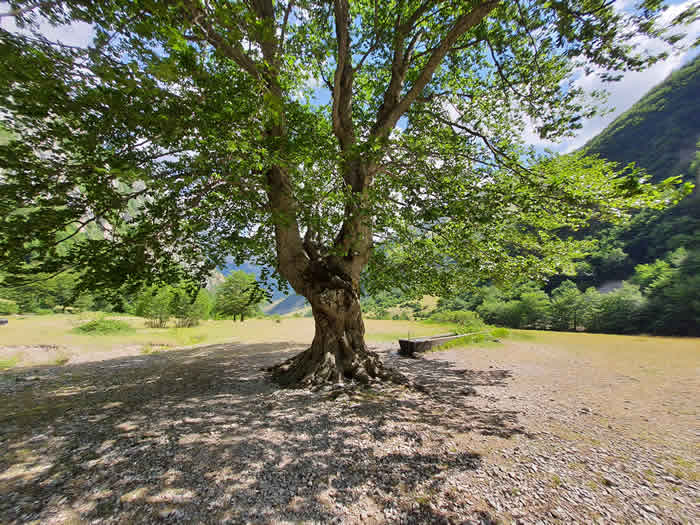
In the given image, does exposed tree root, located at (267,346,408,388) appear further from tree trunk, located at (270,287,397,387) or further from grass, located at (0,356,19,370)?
grass, located at (0,356,19,370)

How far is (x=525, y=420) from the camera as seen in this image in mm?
4219

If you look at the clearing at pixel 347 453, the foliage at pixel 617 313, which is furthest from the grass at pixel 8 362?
the foliage at pixel 617 313

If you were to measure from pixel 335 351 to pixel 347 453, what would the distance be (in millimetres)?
3421

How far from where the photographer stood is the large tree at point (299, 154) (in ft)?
10.9

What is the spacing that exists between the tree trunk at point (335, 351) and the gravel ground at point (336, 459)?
0.67m

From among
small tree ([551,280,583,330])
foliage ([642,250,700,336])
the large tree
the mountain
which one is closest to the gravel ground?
the large tree

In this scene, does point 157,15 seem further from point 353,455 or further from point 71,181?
point 353,455

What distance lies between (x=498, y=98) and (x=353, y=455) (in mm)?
9613

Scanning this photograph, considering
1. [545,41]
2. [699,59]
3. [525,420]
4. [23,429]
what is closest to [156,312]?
[23,429]

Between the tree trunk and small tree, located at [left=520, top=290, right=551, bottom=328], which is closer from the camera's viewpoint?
the tree trunk

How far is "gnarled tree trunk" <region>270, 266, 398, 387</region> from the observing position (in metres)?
6.28

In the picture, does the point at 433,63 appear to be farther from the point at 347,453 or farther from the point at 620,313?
the point at 620,313

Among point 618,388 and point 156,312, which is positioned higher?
point 156,312

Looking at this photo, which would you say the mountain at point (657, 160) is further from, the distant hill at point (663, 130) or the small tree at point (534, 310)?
the small tree at point (534, 310)
